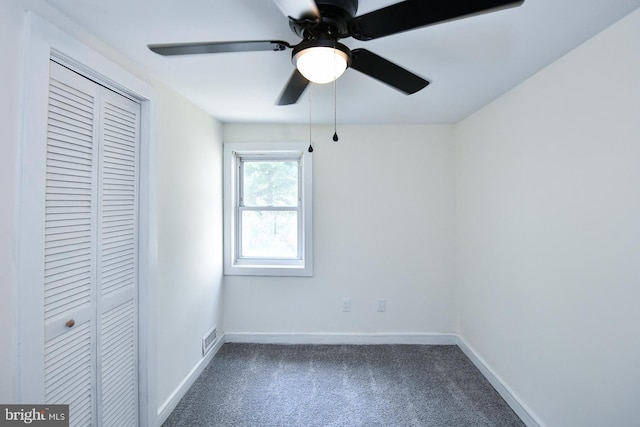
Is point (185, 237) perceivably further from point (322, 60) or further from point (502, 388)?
point (502, 388)

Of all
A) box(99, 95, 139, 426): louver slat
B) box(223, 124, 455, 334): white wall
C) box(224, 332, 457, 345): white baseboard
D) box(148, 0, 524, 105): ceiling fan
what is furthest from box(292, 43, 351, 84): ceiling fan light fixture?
box(224, 332, 457, 345): white baseboard

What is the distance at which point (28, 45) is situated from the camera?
110cm

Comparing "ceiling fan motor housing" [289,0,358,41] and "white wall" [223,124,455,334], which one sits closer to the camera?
"ceiling fan motor housing" [289,0,358,41]

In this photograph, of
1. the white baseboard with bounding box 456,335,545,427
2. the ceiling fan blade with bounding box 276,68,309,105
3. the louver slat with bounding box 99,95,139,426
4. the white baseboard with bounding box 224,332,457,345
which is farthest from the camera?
the white baseboard with bounding box 224,332,457,345

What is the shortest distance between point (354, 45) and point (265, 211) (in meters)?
2.07

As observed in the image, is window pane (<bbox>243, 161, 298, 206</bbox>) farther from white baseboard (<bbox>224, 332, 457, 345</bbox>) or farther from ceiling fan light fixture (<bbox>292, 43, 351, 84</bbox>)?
ceiling fan light fixture (<bbox>292, 43, 351, 84</bbox>)

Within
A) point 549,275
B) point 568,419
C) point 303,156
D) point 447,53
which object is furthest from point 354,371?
point 447,53

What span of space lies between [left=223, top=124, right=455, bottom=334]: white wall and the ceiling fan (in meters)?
1.75

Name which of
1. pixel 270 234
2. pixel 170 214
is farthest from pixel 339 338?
pixel 170 214

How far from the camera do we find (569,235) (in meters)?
1.60

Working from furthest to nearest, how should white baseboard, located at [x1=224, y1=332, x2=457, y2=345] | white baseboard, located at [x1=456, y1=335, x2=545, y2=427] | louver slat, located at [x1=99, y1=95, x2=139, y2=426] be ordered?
white baseboard, located at [x1=224, y1=332, x2=457, y2=345]
white baseboard, located at [x1=456, y1=335, x2=545, y2=427]
louver slat, located at [x1=99, y1=95, x2=139, y2=426]

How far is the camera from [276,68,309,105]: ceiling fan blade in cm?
138

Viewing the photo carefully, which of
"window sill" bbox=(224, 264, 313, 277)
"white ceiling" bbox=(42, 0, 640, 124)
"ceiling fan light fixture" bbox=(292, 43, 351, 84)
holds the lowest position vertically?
"window sill" bbox=(224, 264, 313, 277)

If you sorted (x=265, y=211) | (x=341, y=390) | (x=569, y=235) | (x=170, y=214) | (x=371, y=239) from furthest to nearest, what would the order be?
(x=265, y=211) → (x=371, y=239) → (x=341, y=390) → (x=170, y=214) → (x=569, y=235)
